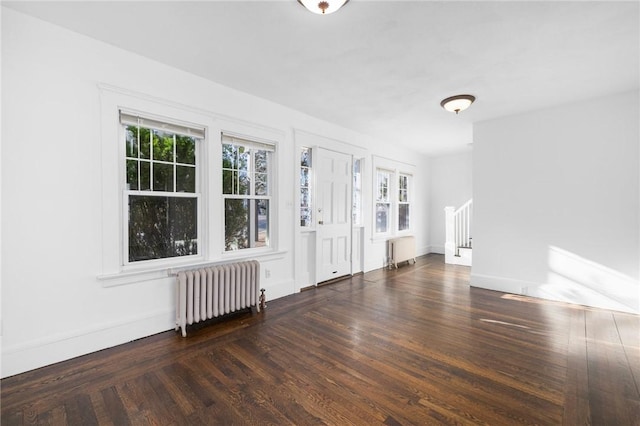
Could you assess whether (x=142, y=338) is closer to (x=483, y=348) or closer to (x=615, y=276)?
(x=483, y=348)

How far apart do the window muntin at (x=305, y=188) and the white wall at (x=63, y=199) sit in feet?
6.90

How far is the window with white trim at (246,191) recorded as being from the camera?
12.1 ft

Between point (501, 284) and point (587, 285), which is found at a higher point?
point (587, 285)

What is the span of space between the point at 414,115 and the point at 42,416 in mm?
5218

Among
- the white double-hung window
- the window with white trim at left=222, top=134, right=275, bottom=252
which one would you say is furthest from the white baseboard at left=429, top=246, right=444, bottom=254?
the window with white trim at left=222, top=134, right=275, bottom=252

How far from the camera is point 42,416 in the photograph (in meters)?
1.81

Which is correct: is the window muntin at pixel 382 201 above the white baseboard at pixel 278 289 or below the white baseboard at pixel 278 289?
above

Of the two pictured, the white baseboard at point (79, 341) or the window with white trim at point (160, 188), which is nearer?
the white baseboard at point (79, 341)

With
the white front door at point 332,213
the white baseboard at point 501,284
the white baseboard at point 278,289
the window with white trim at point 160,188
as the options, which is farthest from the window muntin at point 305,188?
the white baseboard at point 501,284

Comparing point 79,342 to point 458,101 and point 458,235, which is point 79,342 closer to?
point 458,101

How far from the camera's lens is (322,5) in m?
2.06

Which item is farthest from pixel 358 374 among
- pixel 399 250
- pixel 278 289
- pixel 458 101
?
pixel 399 250

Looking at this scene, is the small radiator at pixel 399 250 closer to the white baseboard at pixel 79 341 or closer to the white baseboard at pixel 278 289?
the white baseboard at pixel 278 289

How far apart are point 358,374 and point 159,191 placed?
267 centimetres
